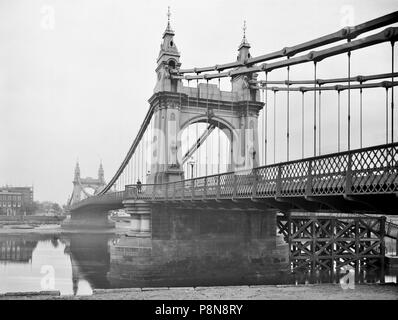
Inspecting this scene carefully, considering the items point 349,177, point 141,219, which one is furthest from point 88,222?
point 349,177

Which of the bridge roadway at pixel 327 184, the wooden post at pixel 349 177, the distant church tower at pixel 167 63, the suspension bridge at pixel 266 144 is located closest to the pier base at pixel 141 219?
the suspension bridge at pixel 266 144

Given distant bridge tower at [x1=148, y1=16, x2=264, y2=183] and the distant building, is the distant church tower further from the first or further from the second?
the distant building

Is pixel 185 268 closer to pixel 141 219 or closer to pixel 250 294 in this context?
pixel 141 219

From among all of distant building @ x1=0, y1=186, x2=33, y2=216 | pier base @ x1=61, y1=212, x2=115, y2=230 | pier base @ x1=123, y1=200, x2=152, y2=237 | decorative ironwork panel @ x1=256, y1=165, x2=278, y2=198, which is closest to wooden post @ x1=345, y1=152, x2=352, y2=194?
decorative ironwork panel @ x1=256, y1=165, x2=278, y2=198

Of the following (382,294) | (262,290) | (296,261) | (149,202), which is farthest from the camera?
(296,261)
